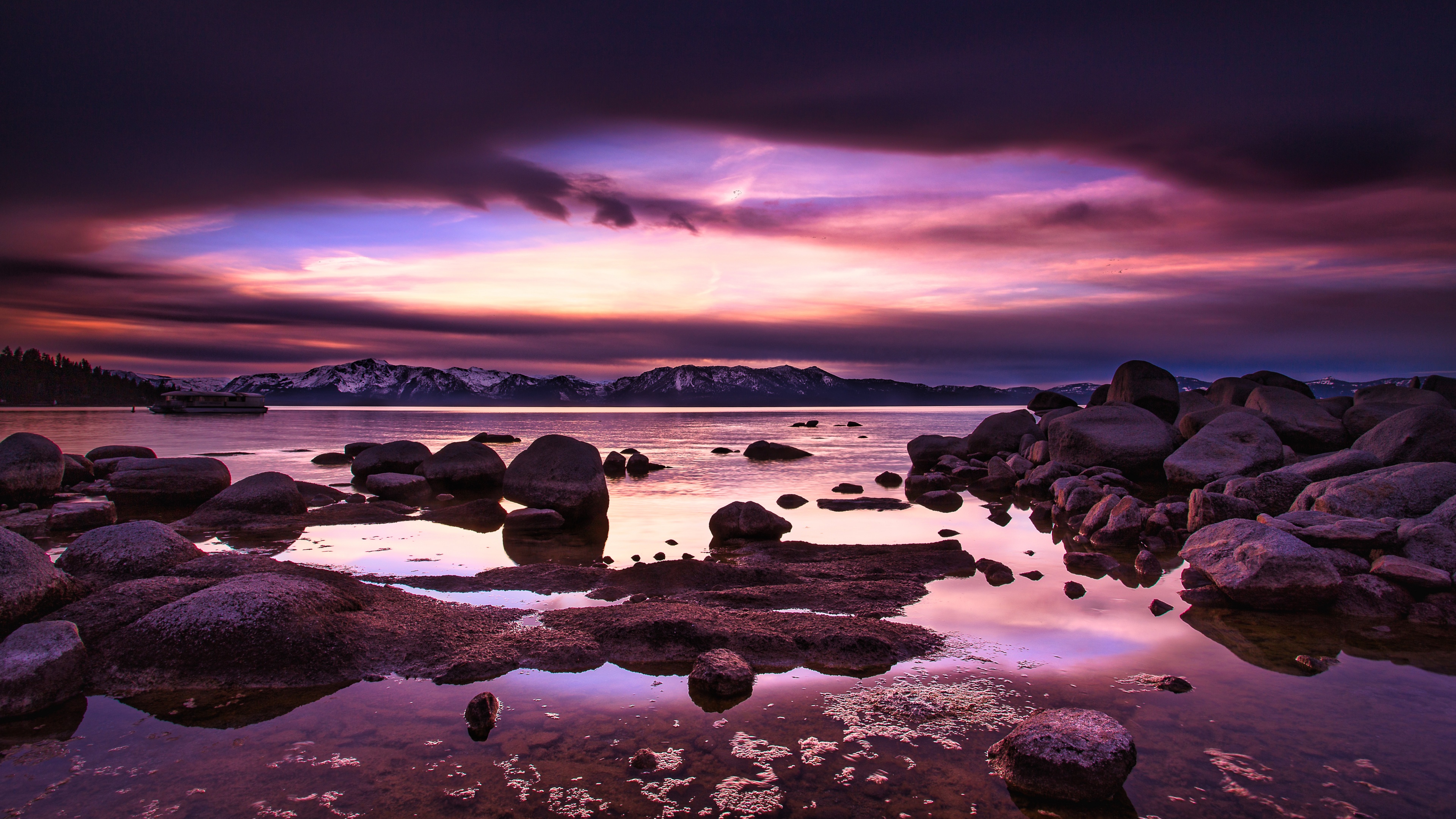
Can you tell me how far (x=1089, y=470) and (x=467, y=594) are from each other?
17.5 m

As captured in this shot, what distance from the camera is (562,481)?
15656 millimetres

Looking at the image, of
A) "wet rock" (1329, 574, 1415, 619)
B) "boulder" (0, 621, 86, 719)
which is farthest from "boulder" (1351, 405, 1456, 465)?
"boulder" (0, 621, 86, 719)

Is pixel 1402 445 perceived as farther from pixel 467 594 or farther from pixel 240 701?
pixel 240 701

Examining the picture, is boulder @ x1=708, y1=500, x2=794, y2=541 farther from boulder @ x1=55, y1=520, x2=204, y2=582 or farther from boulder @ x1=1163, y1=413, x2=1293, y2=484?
boulder @ x1=1163, y1=413, x2=1293, y2=484

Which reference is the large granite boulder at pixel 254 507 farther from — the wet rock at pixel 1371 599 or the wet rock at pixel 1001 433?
the wet rock at pixel 1001 433

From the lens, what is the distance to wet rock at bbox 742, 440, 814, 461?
114ft

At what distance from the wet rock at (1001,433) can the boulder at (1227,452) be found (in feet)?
34.0

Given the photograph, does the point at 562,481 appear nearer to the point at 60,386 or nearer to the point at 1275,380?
the point at 1275,380

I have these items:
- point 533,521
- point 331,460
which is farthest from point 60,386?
point 533,521

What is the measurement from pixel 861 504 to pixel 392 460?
1513cm

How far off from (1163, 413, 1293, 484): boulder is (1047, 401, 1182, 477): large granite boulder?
2.12 meters

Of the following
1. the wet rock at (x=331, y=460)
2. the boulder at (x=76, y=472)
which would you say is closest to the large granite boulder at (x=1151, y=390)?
the wet rock at (x=331, y=460)

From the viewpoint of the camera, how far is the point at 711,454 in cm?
3744

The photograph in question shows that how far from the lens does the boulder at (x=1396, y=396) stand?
71.5ft
